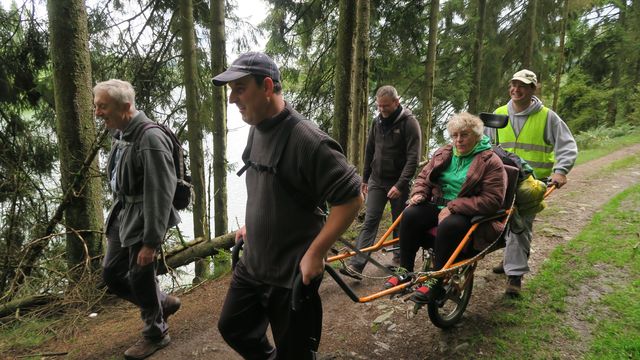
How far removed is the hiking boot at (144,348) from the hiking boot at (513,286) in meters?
3.43

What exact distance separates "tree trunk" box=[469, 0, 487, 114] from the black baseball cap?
12087 millimetres

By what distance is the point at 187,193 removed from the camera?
3.26 metres

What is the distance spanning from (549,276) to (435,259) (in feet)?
6.75

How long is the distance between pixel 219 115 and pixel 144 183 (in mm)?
4667

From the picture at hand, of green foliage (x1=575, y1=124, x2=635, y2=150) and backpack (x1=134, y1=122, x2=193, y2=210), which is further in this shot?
green foliage (x1=575, y1=124, x2=635, y2=150)

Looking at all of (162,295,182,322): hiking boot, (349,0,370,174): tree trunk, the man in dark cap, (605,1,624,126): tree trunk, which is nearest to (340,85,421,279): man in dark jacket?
(349,0,370,174): tree trunk

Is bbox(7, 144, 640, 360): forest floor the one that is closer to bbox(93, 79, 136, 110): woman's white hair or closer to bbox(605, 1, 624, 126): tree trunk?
bbox(93, 79, 136, 110): woman's white hair

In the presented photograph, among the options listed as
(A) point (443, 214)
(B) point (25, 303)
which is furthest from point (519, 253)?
(B) point (25, 303)

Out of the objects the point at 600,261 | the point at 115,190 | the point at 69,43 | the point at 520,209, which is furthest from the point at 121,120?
the point at 600,261

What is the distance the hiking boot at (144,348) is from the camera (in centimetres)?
322

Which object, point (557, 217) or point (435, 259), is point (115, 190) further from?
point (557, 217)

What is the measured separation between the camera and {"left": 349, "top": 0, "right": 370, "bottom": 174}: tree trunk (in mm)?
6465

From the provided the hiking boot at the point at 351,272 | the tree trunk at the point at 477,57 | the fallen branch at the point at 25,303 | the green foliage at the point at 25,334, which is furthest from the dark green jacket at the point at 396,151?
the tree trunk at the point at 477,57

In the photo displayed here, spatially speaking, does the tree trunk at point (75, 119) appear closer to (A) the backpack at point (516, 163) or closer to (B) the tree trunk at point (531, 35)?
(A) the backpack at point (516, 163)
